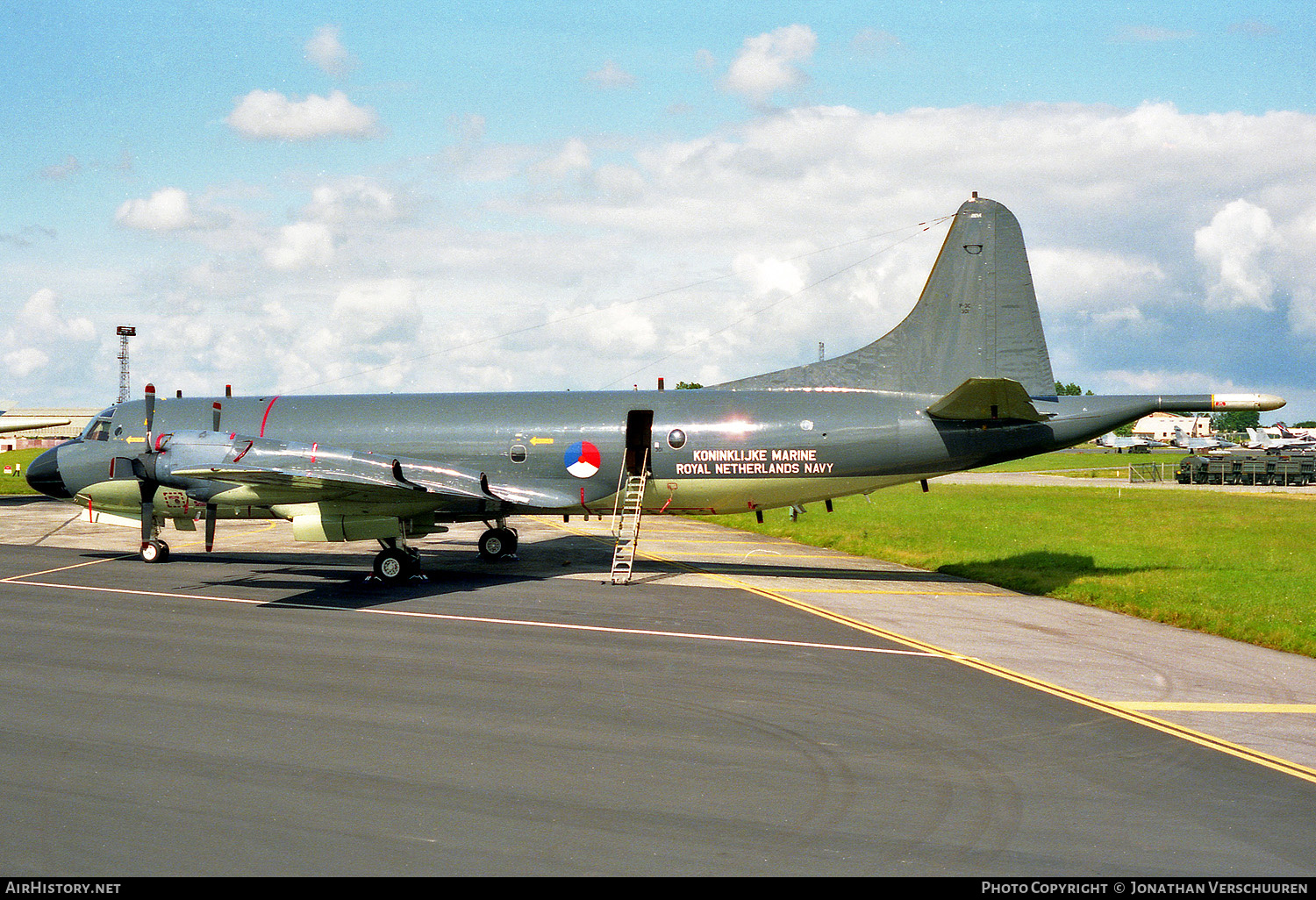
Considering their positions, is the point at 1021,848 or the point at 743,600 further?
the point at 743,600

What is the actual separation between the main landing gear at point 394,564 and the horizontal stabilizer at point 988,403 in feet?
41.3

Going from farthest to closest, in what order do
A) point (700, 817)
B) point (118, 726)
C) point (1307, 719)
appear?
point (1307, 719) < point (118, 726) < point (700, 817)

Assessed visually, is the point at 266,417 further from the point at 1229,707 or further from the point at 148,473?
the point at 1229,707

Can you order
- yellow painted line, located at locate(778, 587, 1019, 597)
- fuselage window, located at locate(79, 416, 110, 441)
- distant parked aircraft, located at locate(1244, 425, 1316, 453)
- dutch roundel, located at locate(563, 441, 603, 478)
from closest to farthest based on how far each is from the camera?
1. yellow painted line, located at locate(778, 587, 1019, 597)
2. dutch roundel, located at locate(563, 441, 603, 478)
3. fuselage window, located at locate(79, 416, 110, 441)
4. distant parked aircraft, located at locate(1244, 425, 1316, 453)

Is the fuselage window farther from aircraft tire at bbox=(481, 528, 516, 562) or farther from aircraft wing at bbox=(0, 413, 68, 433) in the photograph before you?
aircraft wing at bbox=(0, 413, 68, 433)

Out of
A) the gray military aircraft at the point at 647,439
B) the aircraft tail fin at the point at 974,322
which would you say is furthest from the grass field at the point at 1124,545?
the aircraft tail fin at the point at 974,322

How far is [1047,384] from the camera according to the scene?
21.8 meters

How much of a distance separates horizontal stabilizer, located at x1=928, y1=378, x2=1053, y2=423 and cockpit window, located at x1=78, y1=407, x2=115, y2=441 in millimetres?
21831

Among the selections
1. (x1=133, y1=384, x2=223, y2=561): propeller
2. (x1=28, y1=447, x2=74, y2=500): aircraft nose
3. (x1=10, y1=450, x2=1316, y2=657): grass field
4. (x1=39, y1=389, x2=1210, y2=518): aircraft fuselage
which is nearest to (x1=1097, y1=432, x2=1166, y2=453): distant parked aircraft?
(x1=10, y1=450, x2=1316, y2=657): grass field

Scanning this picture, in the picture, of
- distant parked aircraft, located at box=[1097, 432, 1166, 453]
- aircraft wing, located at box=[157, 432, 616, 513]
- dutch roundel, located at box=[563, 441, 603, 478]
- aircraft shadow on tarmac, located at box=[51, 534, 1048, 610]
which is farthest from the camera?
distant parked aircraft, located at box=[1097, 432, 1166, 453]

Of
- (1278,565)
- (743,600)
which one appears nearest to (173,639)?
(743,600)

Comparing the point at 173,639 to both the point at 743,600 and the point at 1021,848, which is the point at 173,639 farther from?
the point at 1021,848

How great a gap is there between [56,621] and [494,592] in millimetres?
8181

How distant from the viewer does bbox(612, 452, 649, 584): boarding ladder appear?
22.4m
